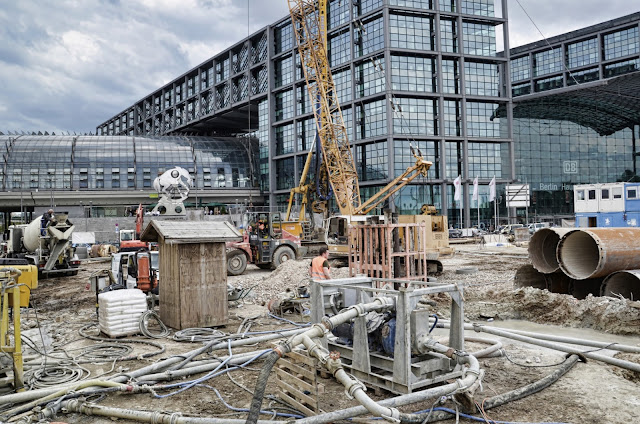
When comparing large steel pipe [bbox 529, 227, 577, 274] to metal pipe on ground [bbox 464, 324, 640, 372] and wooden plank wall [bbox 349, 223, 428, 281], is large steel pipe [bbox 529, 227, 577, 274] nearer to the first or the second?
wooden plank wall [bbox 349, 223, 428, 281]

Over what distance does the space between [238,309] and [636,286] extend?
29.9 feet

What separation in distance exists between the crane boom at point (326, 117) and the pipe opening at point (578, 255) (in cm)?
2252

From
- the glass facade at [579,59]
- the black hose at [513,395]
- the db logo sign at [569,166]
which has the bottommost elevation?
the black hose at [513,395]

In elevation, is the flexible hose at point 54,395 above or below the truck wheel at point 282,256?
below

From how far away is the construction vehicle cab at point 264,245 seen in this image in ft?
66.2

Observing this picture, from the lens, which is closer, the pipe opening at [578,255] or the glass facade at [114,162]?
the pipe opening at [578,255]

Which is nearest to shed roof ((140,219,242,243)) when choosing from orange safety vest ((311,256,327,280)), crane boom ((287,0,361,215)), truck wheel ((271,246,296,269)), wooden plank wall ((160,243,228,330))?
wooden plank wall ((160,243,228,330))

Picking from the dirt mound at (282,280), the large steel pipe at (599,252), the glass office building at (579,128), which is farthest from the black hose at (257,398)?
the glass office building at (579,128)

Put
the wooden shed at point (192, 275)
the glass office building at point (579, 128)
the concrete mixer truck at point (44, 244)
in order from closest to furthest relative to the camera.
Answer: the wooden shed at point (192, 275) → the concrete mixer truck at point (44, 244) → the glass office building at point (579, 128)

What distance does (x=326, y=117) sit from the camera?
34.7 m

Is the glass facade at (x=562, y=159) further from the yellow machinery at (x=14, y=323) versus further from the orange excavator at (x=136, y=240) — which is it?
the yellow machinery at (x=14, y=323)

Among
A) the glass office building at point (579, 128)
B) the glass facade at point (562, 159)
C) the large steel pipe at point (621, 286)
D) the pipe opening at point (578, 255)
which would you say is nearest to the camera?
the large steel pipe at point (621, 286)

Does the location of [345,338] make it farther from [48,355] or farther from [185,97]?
[185,97]

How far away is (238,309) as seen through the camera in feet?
41.2
